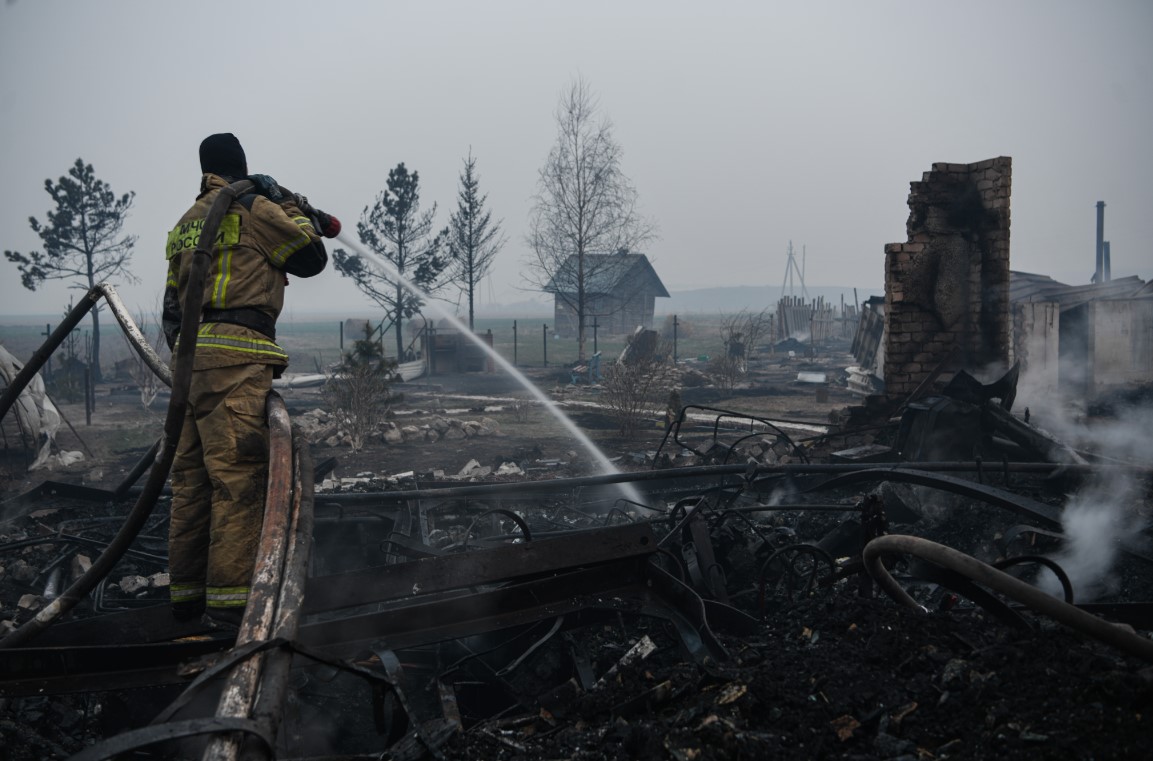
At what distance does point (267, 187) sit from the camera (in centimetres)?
356

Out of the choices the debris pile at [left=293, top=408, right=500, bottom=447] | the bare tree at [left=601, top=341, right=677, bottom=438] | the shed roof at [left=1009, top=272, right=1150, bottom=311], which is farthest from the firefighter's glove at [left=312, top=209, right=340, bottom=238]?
the shed roof at [left=1009, top=272, right=1150, bottom=311]

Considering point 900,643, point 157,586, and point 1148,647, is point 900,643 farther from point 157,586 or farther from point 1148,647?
point 157,586

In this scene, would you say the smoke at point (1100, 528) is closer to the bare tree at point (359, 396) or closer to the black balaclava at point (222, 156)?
the black balaclava at point (222, 156)

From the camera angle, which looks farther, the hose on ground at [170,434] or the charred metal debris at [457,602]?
the hose on ground at [170,434]

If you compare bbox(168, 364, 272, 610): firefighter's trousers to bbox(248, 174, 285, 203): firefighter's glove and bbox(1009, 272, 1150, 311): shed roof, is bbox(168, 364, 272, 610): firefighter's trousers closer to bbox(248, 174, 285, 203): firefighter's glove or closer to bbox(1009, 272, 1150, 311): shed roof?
bbox(248, 174, 285, 203): firefighter's glove

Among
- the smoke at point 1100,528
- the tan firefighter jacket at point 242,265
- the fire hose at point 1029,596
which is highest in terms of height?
the tan firefighter jacket at point 242,265

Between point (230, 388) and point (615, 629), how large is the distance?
7.26 feet

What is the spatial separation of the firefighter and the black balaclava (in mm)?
140

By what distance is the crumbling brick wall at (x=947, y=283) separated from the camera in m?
8.02

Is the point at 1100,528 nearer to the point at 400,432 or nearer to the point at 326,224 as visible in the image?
the point at 326,224

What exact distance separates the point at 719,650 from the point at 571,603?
0.67 m

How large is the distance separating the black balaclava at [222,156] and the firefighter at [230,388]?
5.5 inches

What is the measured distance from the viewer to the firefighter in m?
3.24

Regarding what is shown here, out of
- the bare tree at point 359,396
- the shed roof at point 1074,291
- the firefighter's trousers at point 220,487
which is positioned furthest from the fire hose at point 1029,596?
the shed roof at point 1074,291
